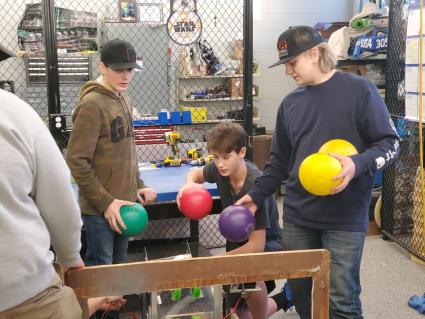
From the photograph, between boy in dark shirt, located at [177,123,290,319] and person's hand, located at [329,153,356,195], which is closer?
person's hand, located at [329,153,356,195]

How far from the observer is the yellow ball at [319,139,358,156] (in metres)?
1.77

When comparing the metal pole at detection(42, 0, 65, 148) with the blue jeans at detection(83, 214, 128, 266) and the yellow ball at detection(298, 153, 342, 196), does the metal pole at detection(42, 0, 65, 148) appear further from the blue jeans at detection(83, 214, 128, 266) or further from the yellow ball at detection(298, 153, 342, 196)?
the yellow ball at detection(298, 153, 342, 196)

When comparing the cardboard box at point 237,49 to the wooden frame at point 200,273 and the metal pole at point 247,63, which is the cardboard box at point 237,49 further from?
the wooden frame at point 200,273

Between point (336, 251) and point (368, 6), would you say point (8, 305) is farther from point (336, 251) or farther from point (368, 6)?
point (368, 6)

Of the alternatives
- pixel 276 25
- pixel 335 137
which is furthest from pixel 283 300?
pixel 276 25

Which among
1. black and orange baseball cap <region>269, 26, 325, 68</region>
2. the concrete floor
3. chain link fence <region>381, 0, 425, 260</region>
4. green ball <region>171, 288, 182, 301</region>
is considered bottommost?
the concrete floor

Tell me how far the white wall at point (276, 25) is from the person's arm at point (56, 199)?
216 inches

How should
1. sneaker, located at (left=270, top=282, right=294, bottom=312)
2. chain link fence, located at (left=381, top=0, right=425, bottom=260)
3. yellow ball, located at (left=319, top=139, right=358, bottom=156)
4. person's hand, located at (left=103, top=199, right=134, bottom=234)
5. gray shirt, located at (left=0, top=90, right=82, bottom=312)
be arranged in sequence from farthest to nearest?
chain link fence, located at (left=381, top=0, right=425, bottom=260) < sneaker, located at (left=270, top=282, right=294, bottom=312) < person's hand, located at (left=103, top=199, right=134, bottom=234) < yellow ball, located at (left=319, top=139, right=358, bottom=156) < gray shirt, located at (left=0, top=90, right=82, bottom=312)

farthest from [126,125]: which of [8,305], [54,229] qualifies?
[8,305]

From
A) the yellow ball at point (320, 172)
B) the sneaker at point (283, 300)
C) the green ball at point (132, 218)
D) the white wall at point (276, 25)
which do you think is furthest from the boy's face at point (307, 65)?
the white wall at point (276, 25)

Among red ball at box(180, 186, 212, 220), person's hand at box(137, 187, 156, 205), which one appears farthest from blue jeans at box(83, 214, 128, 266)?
A: red ball at box(180, 186, 212, 220)

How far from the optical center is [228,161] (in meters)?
2.20

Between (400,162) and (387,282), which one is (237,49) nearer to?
(400,162)

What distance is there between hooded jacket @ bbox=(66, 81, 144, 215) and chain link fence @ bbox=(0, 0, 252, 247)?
6.27ft
